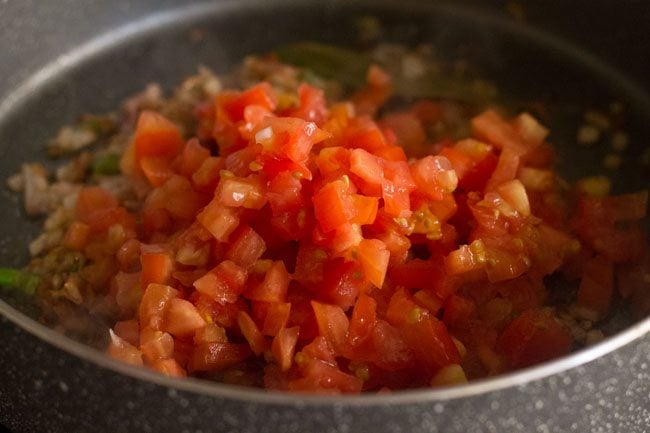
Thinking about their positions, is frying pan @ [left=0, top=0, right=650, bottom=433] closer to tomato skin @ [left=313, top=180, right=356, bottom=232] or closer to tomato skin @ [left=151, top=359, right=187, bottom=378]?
tomato skin @ [left=151, top=359, right=187, bottom=378]

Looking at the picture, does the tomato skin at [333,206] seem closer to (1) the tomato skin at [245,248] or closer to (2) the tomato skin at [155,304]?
(1) the tomato skin at [245,248]

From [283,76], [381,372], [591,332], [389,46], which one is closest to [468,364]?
[381,372]

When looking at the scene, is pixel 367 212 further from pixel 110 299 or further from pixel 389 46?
pixel 389 46

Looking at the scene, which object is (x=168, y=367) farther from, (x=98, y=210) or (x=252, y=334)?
(x=98, y=210)

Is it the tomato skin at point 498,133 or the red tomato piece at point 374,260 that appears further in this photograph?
the tomato skin at point 498,133

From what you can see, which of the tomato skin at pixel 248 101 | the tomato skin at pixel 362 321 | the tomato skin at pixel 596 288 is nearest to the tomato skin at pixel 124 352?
the tomato skin at pixel 362 321

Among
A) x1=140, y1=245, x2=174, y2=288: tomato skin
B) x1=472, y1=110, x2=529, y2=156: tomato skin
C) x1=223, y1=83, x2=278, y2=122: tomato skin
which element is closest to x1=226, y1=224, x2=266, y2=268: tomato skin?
x1=140, y1=245, x2=174, y2=288: tomato skin

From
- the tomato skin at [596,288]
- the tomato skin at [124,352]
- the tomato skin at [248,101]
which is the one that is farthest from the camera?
the tomato skin at [248,101]
